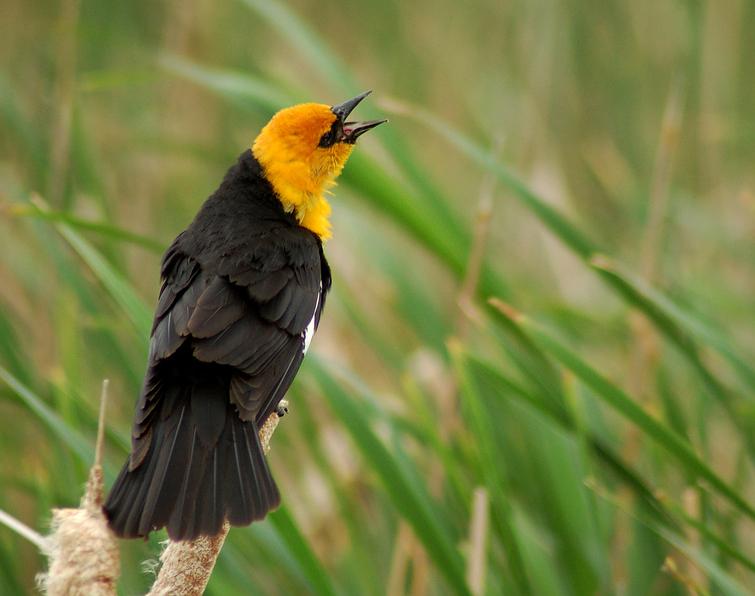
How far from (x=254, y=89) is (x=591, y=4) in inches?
79.8

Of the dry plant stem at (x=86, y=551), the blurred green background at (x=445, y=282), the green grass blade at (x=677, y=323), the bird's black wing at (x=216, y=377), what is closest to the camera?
the dry plant stem at (x=86, y=551)

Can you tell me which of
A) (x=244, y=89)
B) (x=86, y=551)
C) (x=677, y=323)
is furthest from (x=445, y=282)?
(x=86, y=551)

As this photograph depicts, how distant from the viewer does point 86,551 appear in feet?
4.50

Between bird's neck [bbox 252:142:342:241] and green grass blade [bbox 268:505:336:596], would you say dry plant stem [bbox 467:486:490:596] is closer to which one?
green grass blade [bbox 268:505:336:596]

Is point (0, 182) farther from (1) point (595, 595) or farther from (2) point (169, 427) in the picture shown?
(1) point (595, 595)

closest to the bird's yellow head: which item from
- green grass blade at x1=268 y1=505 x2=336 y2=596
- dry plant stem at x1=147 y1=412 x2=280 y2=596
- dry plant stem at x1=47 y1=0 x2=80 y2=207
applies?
dry plant stem at x1=47 y1=0 x2=80 y2=207

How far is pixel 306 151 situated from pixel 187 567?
4.13ft

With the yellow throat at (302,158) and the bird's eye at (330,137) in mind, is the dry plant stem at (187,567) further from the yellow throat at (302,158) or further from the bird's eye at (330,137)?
the bird's eye at (330,137)

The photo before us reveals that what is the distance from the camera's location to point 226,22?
3.81 m

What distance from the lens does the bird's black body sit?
5.31ft

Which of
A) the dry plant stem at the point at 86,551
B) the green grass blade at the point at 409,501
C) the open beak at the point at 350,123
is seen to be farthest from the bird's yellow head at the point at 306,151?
the dry plant stem at the point at 86,551

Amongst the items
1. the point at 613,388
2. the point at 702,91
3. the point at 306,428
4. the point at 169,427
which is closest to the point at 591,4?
the point at 702,91

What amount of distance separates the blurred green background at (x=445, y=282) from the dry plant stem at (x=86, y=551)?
0.47m

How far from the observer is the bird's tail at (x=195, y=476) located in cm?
155
